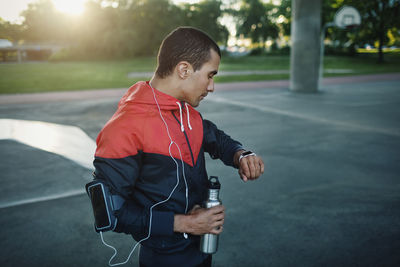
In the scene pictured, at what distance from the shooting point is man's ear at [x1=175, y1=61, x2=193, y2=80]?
4.89 feet

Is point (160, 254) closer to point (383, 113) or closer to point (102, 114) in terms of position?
point (102, 114)

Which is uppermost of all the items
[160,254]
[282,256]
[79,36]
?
[79,36]

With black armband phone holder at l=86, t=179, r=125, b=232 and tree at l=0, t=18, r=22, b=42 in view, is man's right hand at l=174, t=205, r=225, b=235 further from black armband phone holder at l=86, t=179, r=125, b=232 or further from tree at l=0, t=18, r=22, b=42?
tree at l=0, t=18, r=22, b=42

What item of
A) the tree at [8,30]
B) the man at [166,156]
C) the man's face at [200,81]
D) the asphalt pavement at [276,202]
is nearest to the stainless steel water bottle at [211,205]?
the man at [166,156]

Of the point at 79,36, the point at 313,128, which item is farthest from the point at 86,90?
the point at 79,36

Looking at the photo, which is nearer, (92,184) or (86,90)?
(92,184)

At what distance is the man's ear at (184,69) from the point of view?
149 centimetres

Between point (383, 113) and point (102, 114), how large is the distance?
7.62 metres

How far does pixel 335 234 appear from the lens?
10.2 feet

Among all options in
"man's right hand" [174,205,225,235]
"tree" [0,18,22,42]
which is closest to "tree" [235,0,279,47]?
"tree" [0,18,22,42]

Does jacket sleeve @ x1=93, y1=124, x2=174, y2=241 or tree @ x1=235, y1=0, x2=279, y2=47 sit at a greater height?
tree @ x1=235, y1=0, x2=279, y2=47

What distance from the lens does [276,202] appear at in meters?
3.79

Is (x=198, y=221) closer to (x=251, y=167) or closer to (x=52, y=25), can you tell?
(x=251, y=167)

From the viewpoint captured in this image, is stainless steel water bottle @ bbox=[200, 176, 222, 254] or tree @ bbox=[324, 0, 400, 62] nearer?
stainless steel water bottle @ bbox=[200, 176, 222, 254]
